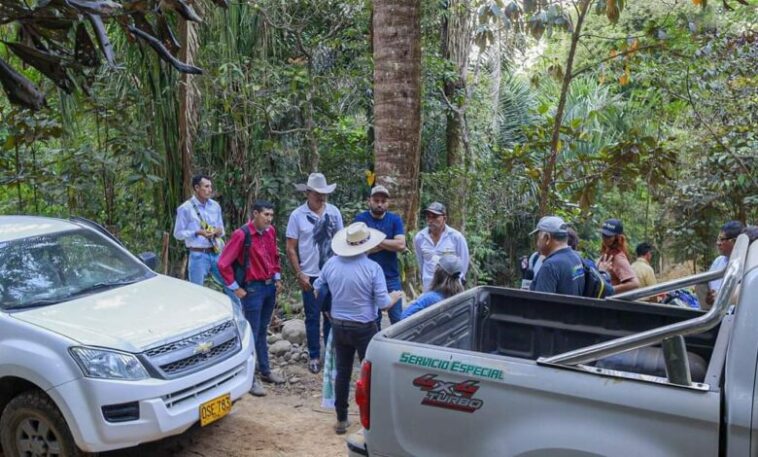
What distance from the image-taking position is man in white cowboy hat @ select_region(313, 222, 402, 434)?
5.71 meters

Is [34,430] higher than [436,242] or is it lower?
lower

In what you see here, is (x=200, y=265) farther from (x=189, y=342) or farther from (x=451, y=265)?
(x=451, y=265)

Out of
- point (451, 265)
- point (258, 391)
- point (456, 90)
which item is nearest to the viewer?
point (451, 265)

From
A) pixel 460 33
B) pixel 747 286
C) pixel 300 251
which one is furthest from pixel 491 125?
pixel 747 286

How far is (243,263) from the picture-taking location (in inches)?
268

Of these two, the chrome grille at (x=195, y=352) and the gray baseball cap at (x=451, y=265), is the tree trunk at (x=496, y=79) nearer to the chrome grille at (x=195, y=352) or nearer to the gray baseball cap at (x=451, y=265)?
the gray baseball cap at (x=451, y=265)

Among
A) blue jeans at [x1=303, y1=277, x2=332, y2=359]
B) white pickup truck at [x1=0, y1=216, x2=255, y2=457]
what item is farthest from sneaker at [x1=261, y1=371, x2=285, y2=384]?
white pickup truck at [x1=0, y1=216, x2=255, y2=457]

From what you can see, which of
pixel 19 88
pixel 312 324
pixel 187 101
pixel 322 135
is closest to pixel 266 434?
Answer: pixel 312 324

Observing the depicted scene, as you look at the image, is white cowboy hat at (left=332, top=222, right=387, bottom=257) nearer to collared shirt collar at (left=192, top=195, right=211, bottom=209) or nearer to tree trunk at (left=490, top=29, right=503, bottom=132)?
collared shirt collar at (left=192, top=195, right=211, bottom=209)

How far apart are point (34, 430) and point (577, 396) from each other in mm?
3660

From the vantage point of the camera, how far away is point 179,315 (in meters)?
5.25

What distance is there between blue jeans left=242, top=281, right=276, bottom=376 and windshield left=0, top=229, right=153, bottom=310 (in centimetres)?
108

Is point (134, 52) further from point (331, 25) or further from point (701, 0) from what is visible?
point (701, 0)

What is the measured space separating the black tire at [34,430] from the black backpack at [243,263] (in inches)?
92.3
